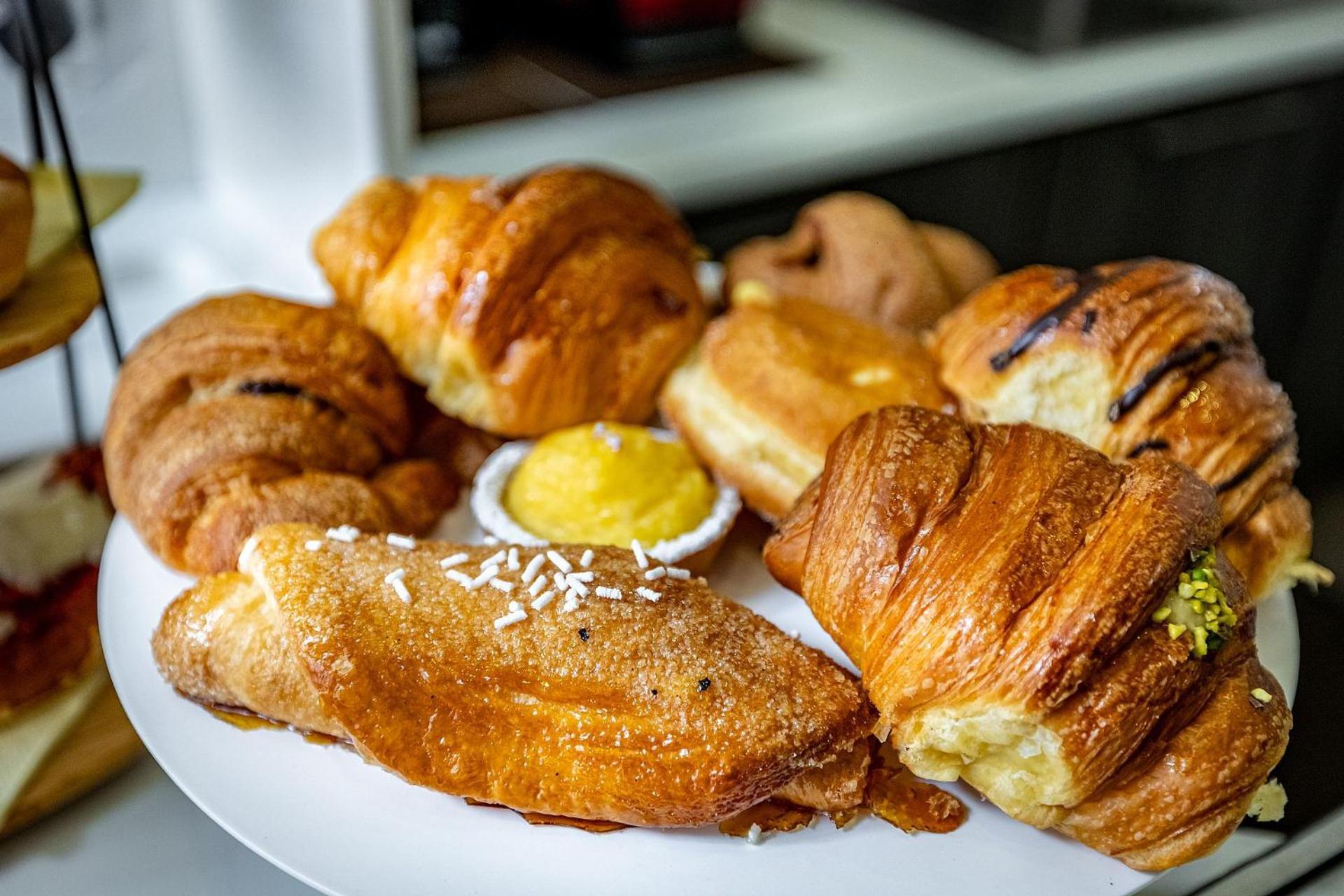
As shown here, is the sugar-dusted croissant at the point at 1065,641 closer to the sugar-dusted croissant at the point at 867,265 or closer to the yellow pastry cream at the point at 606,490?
the yellow pastry cream at the point at 606,490

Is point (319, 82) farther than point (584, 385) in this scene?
Yes

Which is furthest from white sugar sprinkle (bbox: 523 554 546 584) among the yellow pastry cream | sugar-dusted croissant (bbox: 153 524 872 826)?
the yellow pastry cream

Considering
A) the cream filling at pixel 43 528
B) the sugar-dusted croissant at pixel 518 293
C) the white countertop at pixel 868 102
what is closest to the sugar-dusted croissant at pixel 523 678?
the sugar-dusted croissant at pixel 518 293

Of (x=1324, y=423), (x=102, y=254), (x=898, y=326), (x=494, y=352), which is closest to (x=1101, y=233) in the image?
(x=1324, y=423)

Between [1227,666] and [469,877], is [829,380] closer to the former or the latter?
[1227,666]

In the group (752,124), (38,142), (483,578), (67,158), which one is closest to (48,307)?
(67,158)

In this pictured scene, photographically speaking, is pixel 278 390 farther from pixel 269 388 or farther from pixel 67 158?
pixel 67 158
